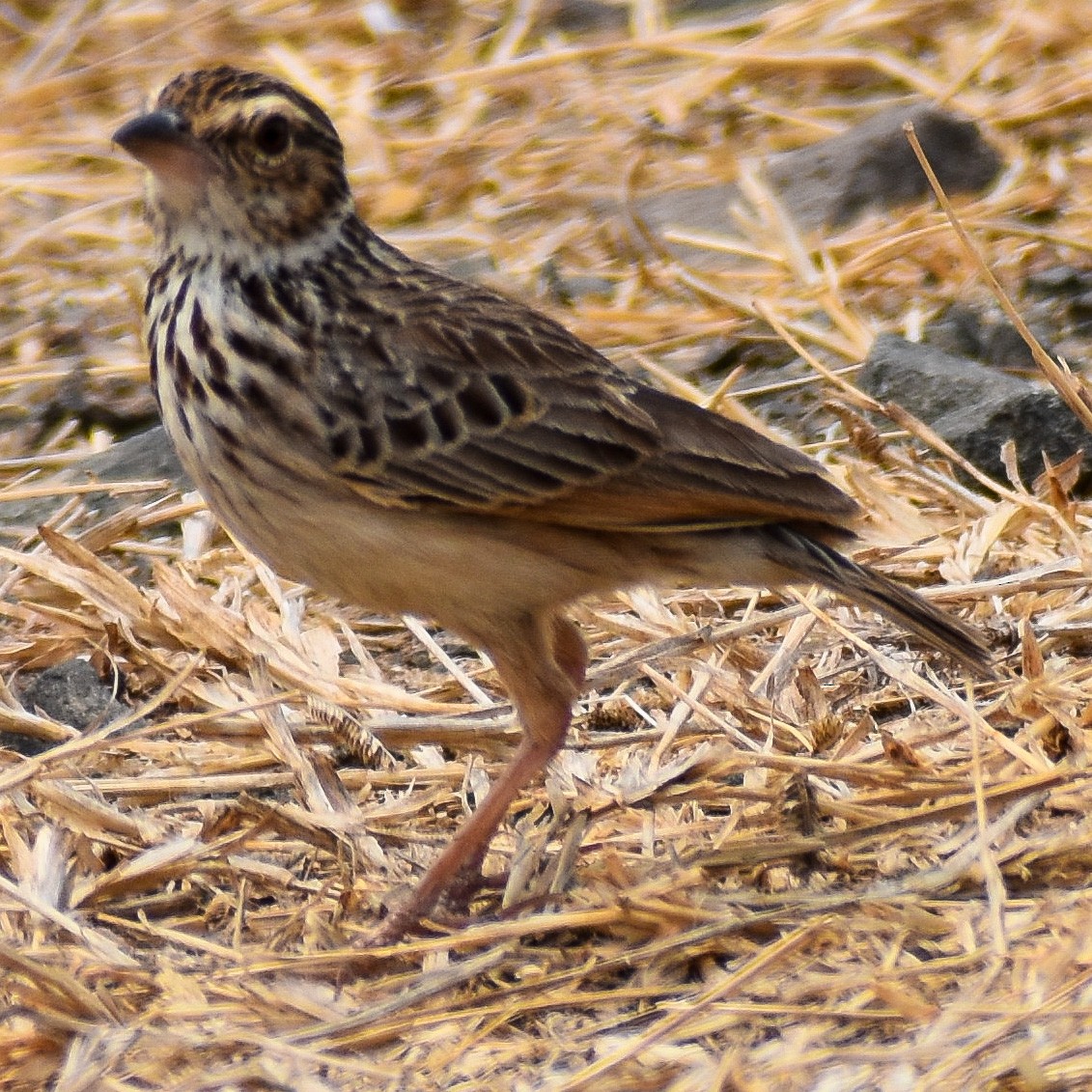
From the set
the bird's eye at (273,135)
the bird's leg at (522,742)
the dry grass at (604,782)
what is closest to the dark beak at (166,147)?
the bird's eye at (273,135)

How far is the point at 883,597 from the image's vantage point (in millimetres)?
4512

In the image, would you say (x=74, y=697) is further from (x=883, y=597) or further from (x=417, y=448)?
(x=883, y=597)

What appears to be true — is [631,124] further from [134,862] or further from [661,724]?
[134,862]

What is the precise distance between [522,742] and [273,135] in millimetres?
1583

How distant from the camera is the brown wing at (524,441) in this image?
4453 mm

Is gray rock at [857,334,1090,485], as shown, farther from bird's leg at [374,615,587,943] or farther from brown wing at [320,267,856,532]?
bird's leg at [374,615,587,943]

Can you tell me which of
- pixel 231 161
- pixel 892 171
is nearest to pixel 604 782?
pixel 231 161

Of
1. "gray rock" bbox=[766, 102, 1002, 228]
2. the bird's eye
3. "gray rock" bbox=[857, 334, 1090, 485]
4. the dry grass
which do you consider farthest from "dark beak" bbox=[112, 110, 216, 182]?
"gray rock" bbox=[766, 102, 1002, 228]

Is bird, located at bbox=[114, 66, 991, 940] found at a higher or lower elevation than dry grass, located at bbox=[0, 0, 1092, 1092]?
higher

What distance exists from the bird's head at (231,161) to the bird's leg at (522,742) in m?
1.12

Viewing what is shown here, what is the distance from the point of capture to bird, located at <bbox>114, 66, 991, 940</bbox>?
14.3 feet

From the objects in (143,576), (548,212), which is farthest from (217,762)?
(548,212)

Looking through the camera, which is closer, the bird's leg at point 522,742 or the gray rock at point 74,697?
the bird's leg at point 522,742

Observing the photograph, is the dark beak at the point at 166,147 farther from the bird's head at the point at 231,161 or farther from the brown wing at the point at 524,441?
the brown wing at the point at 524,441
